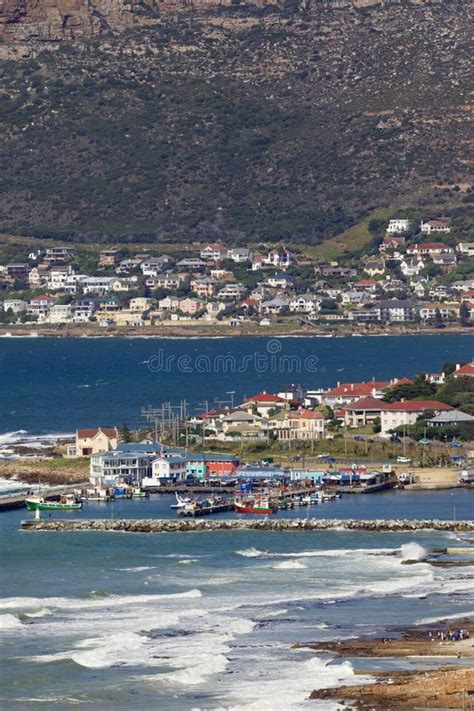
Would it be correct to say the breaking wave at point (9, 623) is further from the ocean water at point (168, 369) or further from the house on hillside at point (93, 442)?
the ocean water at point (168, 369)

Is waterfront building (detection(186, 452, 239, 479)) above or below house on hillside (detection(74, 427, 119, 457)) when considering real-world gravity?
below

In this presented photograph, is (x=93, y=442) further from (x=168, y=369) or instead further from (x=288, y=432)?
(x=168, y=369)

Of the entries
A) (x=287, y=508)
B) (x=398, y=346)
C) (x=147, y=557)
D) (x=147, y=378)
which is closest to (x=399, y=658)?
(x=147, y=557)

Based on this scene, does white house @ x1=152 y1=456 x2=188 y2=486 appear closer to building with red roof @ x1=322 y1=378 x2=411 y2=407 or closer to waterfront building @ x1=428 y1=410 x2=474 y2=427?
waterfront building @ x1=428 y1=410 x2=474 y2=427

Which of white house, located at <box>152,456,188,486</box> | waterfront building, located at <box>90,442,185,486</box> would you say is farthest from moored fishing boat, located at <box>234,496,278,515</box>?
waterfront building, located at <box>90,442,185,486</box>

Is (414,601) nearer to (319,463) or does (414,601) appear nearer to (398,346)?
(319,463)
